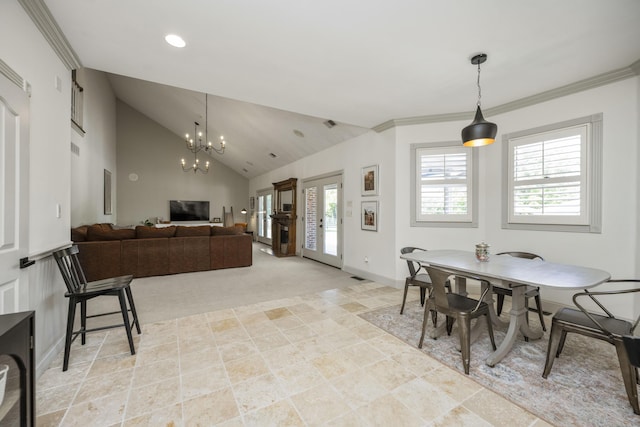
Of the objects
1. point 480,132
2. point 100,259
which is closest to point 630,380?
point 480,132

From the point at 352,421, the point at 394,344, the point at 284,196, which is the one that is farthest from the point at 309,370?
the point at 284,196

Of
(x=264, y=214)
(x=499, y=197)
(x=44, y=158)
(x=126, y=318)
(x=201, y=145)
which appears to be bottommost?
(x=126, y=318)

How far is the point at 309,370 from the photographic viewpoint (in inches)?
80.4

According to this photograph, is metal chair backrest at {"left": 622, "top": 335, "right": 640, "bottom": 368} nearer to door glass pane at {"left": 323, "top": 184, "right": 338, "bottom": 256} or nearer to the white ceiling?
the white ceiling

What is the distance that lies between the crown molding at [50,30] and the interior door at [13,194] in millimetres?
616

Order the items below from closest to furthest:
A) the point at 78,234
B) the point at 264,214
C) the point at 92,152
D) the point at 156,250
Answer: the point at 78,234 < the point at 156,250 < the point at 92,152 < the point at 264,214

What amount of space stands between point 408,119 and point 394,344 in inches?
127

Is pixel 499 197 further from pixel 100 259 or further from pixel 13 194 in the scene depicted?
pixel 100 259

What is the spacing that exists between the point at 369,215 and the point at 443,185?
4.22 feet

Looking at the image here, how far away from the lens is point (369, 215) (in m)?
4.68

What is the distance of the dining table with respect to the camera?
1.86m

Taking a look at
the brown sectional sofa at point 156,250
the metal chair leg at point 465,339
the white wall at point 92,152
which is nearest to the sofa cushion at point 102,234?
the brown sectional sofa at point 156,250

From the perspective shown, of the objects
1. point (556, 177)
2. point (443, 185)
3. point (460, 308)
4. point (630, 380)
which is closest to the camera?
point (630, 380)

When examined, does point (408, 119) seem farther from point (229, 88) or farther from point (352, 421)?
point (352, 421)
